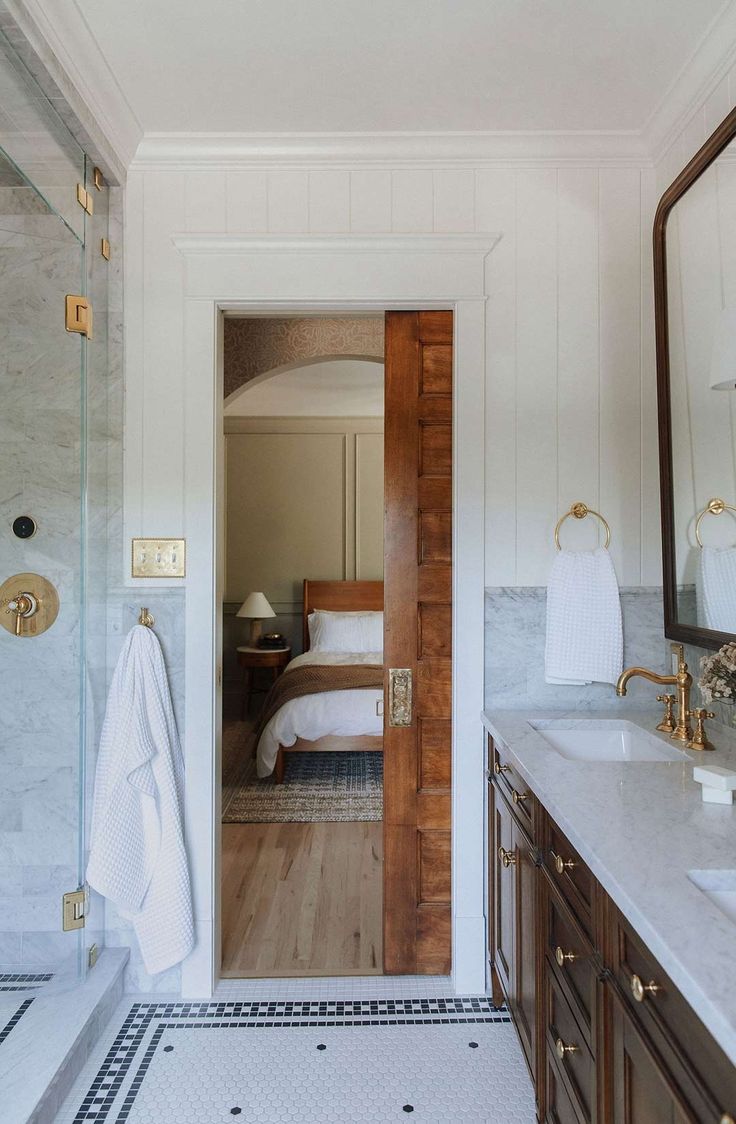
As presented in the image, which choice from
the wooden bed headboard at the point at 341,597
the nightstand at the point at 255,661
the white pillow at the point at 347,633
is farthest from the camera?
the wooden bed headboard at the point at 341,597

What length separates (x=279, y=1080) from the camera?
1947 millimetres

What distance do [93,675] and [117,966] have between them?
929 mm

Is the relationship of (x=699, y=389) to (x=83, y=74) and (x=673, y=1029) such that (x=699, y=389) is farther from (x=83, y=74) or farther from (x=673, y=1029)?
(x=83, y=74)

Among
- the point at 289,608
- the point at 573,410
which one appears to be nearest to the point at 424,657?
the point at 573,410

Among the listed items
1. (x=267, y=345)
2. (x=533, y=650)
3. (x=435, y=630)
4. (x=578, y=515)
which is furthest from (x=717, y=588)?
(x=267, y=345)

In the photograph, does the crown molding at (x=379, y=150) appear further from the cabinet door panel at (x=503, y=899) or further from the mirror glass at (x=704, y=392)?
the cabinet door panel at (x=503, y=899)

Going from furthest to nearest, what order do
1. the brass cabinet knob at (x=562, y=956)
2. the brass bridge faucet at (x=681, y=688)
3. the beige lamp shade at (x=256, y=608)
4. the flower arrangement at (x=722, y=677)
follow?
the beige lamp shade at (x=256, y=608) → the brass bridge faucet at (x=681, y=688) → the flower arrangement at (x=722, y=677) → the brass cabinet knob at (x=562, y=956)

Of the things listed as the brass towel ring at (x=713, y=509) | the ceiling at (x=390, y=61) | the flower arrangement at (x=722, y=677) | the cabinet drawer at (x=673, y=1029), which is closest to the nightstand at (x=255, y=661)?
the ceiling at (x=390, y=61)

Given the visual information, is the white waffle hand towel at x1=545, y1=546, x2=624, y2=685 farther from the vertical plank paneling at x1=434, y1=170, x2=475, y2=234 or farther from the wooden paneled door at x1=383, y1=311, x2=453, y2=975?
the vertical plank paneling at x1=434, y1=170, x2=475, y2=234

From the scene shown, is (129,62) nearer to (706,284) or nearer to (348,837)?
(706,284)

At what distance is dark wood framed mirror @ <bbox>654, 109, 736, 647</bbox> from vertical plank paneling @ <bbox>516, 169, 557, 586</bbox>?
1.10 feet

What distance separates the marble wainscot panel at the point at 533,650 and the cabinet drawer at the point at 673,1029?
1.18 metres

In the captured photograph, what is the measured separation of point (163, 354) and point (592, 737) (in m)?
1.86

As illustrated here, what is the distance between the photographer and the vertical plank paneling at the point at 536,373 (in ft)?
7.73
